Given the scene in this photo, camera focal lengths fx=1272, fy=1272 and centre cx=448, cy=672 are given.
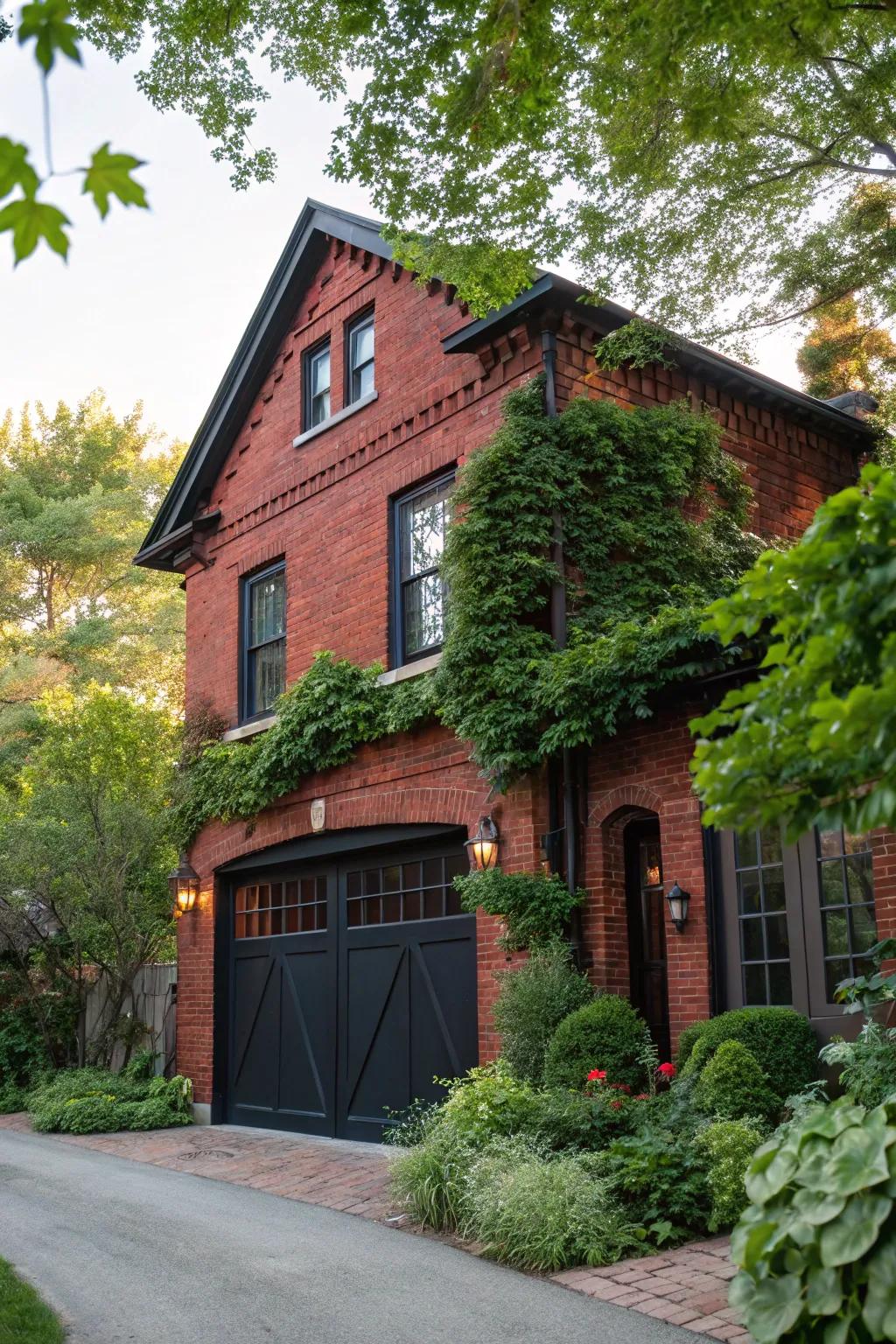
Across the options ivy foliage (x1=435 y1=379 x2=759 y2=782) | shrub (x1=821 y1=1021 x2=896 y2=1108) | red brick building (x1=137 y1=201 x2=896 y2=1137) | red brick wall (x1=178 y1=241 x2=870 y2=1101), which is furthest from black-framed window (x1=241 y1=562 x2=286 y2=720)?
shrub (x1=821 y1=1021 x2=896 y2=1108)

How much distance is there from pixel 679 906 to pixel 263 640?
730 centimetres

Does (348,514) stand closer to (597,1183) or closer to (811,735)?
(597,1183)

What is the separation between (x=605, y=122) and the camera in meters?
10.4

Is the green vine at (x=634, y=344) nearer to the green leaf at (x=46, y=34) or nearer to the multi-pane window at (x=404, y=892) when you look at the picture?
the multi-pane window at (x=404, y=892)

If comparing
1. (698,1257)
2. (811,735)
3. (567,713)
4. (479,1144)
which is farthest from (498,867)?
(811,735)

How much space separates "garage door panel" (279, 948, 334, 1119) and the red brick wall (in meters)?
1.32

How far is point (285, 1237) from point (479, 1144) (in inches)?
55.2

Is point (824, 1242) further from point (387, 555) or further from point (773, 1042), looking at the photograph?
point (387, 555)

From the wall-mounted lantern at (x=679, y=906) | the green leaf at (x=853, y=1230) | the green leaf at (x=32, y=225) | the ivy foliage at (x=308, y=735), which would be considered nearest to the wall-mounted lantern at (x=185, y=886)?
the ivy foliage at (x=308, y=735)

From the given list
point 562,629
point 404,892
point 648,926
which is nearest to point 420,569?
point 562,629

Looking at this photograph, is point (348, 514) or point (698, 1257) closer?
point (698, 1257)

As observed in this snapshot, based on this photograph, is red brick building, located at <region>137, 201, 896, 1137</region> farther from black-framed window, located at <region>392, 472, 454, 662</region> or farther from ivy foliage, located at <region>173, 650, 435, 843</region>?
ivy foliage, located at <region>173, 650, 435, 843</region>

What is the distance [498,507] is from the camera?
36.0 ft

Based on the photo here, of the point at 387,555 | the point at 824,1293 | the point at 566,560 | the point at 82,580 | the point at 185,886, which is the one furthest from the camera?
the point at 82,580
